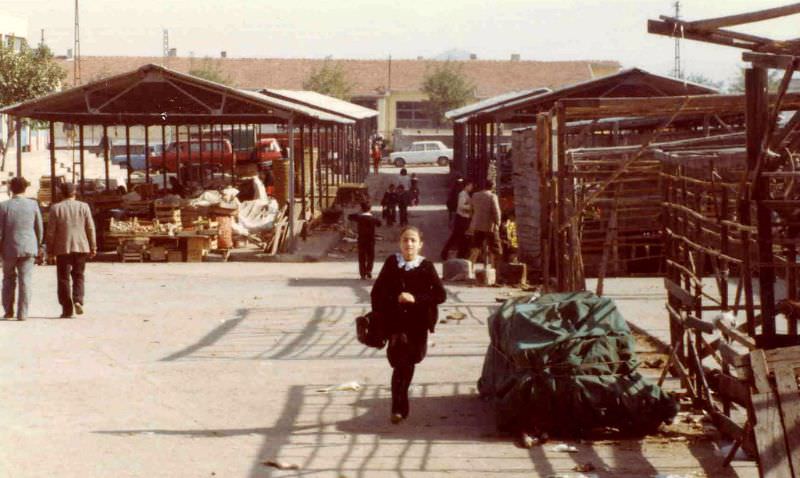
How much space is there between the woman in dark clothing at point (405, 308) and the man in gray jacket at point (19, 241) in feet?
23.9

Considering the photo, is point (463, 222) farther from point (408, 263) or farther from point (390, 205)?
point (408, 263)

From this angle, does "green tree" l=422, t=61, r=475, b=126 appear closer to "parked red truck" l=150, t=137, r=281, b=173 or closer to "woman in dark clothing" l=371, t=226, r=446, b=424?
"parked red truck" l=150, t=137, r=281, b=173

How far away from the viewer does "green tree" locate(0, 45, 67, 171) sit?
186ft

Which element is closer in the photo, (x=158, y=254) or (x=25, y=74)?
(x=158, y=254)

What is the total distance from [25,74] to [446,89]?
3763 cm

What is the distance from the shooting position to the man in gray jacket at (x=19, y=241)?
55.7ft

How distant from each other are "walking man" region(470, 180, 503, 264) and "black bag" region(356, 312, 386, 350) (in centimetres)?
1335

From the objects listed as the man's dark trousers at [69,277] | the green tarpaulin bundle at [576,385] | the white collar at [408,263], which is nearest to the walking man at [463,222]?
the man's dark trousers at [69,277]

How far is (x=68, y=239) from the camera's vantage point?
56.3ft

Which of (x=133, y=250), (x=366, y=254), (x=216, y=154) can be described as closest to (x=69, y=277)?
(x=366, y=254)

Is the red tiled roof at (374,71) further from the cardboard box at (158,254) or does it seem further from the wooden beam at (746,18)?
the wooden beam at (746,18)

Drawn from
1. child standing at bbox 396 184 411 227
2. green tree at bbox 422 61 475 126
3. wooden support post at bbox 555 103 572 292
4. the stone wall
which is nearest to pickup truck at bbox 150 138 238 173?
child standing at bbox 396 184 411 227

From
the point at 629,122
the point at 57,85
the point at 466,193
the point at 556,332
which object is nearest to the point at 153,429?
the point at 556,332

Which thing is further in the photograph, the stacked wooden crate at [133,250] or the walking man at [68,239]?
the stacked wooden crate at [133,250]
